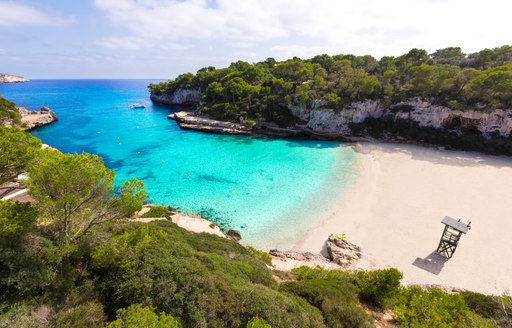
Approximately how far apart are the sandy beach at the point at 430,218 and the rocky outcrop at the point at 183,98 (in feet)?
190

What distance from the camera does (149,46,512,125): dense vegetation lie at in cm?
3769

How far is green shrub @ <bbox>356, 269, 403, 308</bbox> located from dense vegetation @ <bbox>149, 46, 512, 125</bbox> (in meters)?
37.9

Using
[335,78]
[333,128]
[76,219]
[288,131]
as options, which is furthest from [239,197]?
[335,78]

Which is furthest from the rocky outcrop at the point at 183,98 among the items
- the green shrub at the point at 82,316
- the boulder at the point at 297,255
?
the green shrub at the point at 82,316

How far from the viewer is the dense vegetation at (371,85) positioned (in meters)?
37.7

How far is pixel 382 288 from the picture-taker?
439 inches

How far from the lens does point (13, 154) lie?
8641 millimetres

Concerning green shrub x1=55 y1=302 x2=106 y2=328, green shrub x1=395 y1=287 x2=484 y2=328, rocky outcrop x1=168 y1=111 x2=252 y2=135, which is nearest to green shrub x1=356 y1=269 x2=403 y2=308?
green shrub x1=395 y1=287 x2=484 y2=328

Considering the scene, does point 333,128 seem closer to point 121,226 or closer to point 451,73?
point 451,73

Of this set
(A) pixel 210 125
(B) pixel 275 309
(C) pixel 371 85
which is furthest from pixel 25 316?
(C) pixel 371 85

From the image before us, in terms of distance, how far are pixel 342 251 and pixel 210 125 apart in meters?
38.8

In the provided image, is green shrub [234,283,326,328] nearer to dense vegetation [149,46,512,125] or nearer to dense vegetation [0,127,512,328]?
dense vegetation [0,127,512,328]

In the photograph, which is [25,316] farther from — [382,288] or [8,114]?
[8,114]

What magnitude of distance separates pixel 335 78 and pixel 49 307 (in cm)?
5426
